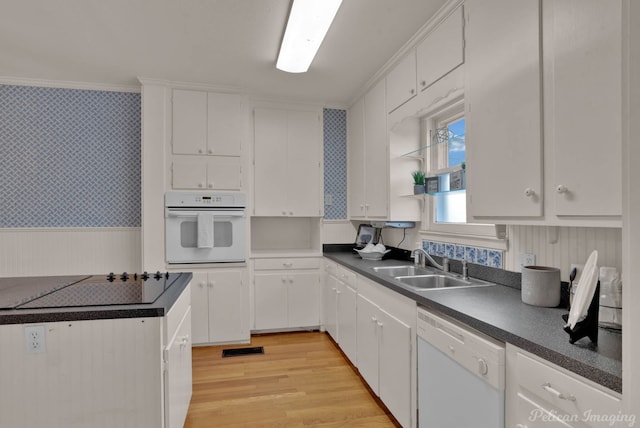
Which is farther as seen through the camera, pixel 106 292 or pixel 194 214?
pixel 194 214

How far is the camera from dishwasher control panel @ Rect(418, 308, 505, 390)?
124cm

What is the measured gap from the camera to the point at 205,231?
326 cm

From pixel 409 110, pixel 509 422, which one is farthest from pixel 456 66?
pixel 509 422

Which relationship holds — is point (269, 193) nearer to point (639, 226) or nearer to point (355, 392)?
point (355, 392)

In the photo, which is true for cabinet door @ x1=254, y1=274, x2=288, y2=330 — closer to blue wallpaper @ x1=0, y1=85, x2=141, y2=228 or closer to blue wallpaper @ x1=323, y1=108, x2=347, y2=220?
blue wallpaper @ x1=323, y1=108, x2=347, y2=220

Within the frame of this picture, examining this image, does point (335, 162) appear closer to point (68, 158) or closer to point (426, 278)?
point (426, 278)

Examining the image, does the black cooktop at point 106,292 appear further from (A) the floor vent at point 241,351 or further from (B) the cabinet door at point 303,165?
(B) the cabinet door at point 303,165

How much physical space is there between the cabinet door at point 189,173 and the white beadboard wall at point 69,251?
2.23 ft

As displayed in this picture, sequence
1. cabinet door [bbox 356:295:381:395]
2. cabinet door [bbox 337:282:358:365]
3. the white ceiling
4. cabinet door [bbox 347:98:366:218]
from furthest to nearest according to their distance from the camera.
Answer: cabinet door [bbox 347:98:366:218] → cabinet door [bbox 337:282:358:365] → cabinet door [bbox 356:295:381:395] → the white ceiling

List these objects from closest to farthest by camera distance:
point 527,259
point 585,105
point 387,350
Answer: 1. point 585,105
2. point 527,259
3. point 387,350

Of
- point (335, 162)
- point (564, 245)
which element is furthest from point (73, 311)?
point (335, 162)

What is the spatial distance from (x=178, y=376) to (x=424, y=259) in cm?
190

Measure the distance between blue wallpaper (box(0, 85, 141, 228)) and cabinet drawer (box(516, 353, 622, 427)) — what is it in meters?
3.44

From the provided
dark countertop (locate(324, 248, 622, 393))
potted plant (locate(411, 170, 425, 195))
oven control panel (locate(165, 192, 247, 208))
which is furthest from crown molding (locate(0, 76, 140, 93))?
dark countertop (locate(324, 248, 622, 393))
